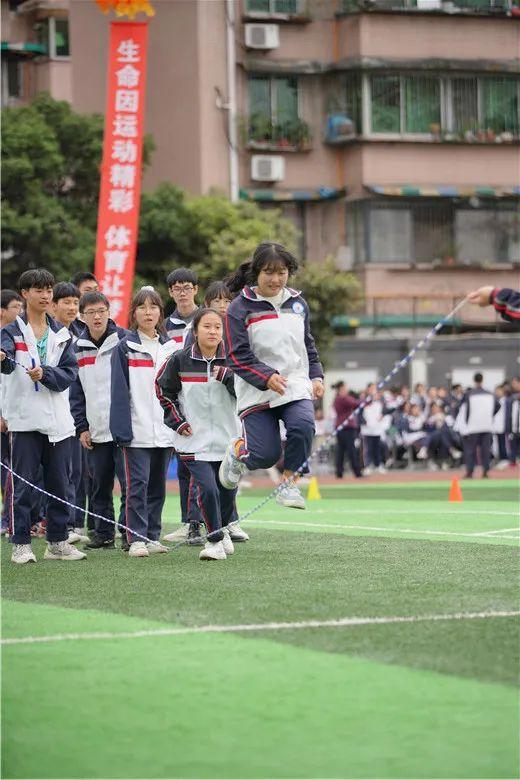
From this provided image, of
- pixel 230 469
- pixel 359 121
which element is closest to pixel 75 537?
pixel 230 469

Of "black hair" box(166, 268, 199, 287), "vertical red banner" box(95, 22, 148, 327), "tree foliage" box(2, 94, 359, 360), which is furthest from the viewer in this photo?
"tree foliage" box(2, 94, 359, 360)

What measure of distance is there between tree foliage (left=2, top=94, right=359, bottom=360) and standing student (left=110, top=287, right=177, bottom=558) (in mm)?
24460

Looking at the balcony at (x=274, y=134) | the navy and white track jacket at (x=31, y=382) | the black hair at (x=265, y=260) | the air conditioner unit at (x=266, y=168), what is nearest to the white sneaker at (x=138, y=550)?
the navy and white track jacket at (x=31, y=382)

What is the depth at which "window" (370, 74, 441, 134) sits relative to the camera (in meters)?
44.4

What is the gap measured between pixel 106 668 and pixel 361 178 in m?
39.3

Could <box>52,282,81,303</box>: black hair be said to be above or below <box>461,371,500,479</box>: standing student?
above

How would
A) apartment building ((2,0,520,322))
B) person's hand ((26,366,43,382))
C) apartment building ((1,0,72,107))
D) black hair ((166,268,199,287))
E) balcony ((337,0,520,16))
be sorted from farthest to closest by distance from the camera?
apartment building ((1,0,72,107))
balcony ((337,0,520,16))
apartment building ((2,0,520,322))
black hair ((166,268,199,287))
person's hand ((26,366,43,382))

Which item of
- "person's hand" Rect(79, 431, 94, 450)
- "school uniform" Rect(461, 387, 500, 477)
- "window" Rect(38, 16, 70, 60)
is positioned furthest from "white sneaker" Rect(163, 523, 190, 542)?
"window" Rect(38, 16, 70, 60)

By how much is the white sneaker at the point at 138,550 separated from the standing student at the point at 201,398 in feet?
1.92

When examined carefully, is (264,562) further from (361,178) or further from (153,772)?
(361,178)

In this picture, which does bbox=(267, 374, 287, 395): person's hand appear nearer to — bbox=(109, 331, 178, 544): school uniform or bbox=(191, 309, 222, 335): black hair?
bbox=(191, 309, 222, 335): black hair

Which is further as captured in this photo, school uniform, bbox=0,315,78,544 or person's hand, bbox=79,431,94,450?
person's hand, bbox=79,431,94,450

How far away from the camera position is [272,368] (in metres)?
9.95

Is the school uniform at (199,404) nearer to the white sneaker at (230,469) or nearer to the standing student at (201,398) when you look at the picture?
the standing student at (201,398)
